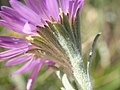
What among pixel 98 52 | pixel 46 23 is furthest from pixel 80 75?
pixel 98 52

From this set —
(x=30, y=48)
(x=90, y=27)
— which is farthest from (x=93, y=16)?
(x=30, y=48)

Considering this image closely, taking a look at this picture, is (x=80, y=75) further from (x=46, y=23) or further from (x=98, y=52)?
(x=98, y=52)

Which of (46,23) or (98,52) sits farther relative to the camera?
(98,52)

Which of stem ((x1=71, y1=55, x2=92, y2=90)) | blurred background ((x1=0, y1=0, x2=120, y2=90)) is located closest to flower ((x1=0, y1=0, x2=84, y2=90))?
stem ((x1=71, y1=55, x2=92, y2=90))

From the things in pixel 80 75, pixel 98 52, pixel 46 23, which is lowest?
pixel 98 52

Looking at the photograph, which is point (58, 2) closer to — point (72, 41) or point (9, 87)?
point (72, 41)

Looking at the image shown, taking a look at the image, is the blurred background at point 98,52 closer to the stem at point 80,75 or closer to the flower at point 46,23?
the flower at point 46,23

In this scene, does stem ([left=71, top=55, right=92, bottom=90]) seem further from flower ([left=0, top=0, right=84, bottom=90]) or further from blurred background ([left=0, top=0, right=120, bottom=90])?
blurred background ([left=0, top=0, right=120, bottom=90])

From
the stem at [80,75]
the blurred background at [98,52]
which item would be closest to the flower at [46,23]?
the stem at [80,75]
